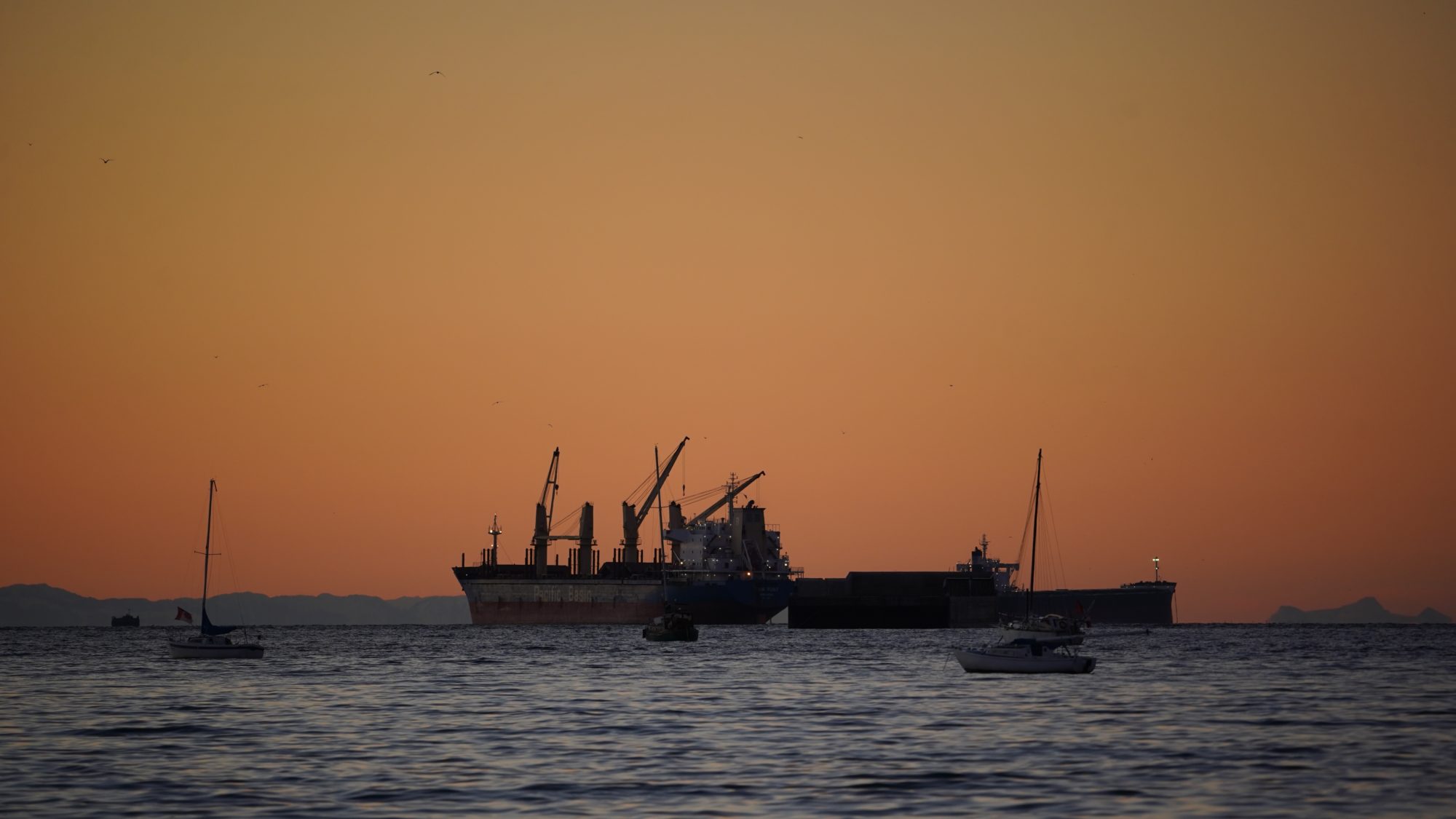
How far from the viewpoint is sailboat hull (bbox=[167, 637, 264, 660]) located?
112 m

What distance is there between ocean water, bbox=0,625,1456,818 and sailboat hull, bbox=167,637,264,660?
711 centimetres

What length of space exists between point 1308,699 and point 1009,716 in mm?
19401

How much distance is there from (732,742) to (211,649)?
2796 inches

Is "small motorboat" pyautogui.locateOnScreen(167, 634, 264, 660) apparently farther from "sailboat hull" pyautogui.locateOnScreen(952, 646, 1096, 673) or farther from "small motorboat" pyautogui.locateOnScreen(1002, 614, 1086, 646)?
"sailboat hull" pyautogui.locateOnScreen(952, 646, 1096, 673)

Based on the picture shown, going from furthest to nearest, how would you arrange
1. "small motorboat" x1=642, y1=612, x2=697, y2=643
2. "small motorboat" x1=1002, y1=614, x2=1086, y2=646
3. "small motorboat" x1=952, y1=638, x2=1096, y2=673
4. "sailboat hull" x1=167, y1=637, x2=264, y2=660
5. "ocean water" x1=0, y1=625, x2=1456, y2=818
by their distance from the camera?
"small motorboat" x1=642, y1=612, x2=697, y2=643, "small motorboat" x1=1002, y1=614, x2=1086, y2=646, "sailboat hull" x1=167, y1=637, x2=264, y2=660, "small motorboat" x1=952, y1=638, x2=1096, y2=673, "ocean water" x1=0, y1=625, x2=1456, y2=818

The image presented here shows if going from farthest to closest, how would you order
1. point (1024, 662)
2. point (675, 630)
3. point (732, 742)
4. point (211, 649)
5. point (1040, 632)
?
point (675, 630)
point (1040, 632)
point (211, 649)
point (1024, 662)
point (732, 742)

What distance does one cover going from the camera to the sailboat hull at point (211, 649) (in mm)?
112188

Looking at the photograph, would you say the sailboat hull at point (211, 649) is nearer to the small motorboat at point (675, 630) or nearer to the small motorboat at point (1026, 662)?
the small motorboat at point (675, 630)

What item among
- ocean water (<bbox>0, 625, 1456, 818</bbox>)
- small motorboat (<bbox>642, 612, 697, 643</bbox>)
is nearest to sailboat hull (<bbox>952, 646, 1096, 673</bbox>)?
ocean water (<bbox>0, 625, 1456, 818</bbox>)

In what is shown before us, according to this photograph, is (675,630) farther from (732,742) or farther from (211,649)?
(732,742)

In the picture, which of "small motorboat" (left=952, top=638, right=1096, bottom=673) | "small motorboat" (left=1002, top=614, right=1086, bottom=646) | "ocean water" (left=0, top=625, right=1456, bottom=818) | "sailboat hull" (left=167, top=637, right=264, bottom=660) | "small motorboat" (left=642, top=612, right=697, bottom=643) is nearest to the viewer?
"ocean water" (left=0, top=625, right=1456, bottom=818)

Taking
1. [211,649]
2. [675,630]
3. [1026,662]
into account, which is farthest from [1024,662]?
[675,630]

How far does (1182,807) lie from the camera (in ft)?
121

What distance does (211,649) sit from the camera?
4422 inches
